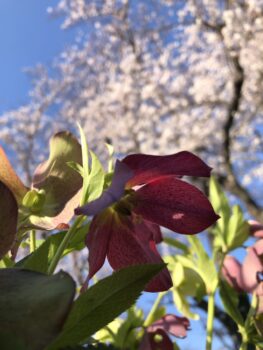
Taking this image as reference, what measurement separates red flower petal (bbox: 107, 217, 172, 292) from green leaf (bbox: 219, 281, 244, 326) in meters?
0.18

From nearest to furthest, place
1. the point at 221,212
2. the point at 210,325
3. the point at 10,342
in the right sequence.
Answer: the point at 10,342 → the point at 210,325 → the point at 221,212

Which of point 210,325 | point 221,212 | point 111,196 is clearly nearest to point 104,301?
point 111,196

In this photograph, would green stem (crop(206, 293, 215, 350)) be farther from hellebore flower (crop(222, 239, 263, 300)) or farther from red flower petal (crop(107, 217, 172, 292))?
red flower petal (crop(107, 217, 172, 292))

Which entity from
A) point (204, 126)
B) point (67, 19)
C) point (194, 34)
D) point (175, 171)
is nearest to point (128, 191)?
point (175, 171)

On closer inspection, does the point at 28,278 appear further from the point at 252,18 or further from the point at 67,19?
the point at 67,19

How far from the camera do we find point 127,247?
291mm

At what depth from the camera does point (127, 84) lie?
7.23 metres

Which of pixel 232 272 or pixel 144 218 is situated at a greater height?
pixel 144 218

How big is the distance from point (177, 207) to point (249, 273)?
22 centimetres

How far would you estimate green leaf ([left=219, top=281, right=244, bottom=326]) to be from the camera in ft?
1.43

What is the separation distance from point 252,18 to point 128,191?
19.2 feet

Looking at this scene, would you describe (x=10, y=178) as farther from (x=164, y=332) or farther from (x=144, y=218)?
(x=164, y=332)

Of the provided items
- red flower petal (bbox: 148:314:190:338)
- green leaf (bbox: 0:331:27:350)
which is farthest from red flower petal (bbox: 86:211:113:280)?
red flower petal (bbox: 148:314:190:338)

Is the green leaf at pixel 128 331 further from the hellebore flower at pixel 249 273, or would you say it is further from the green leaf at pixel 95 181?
the green leaf at pixel 95 181
